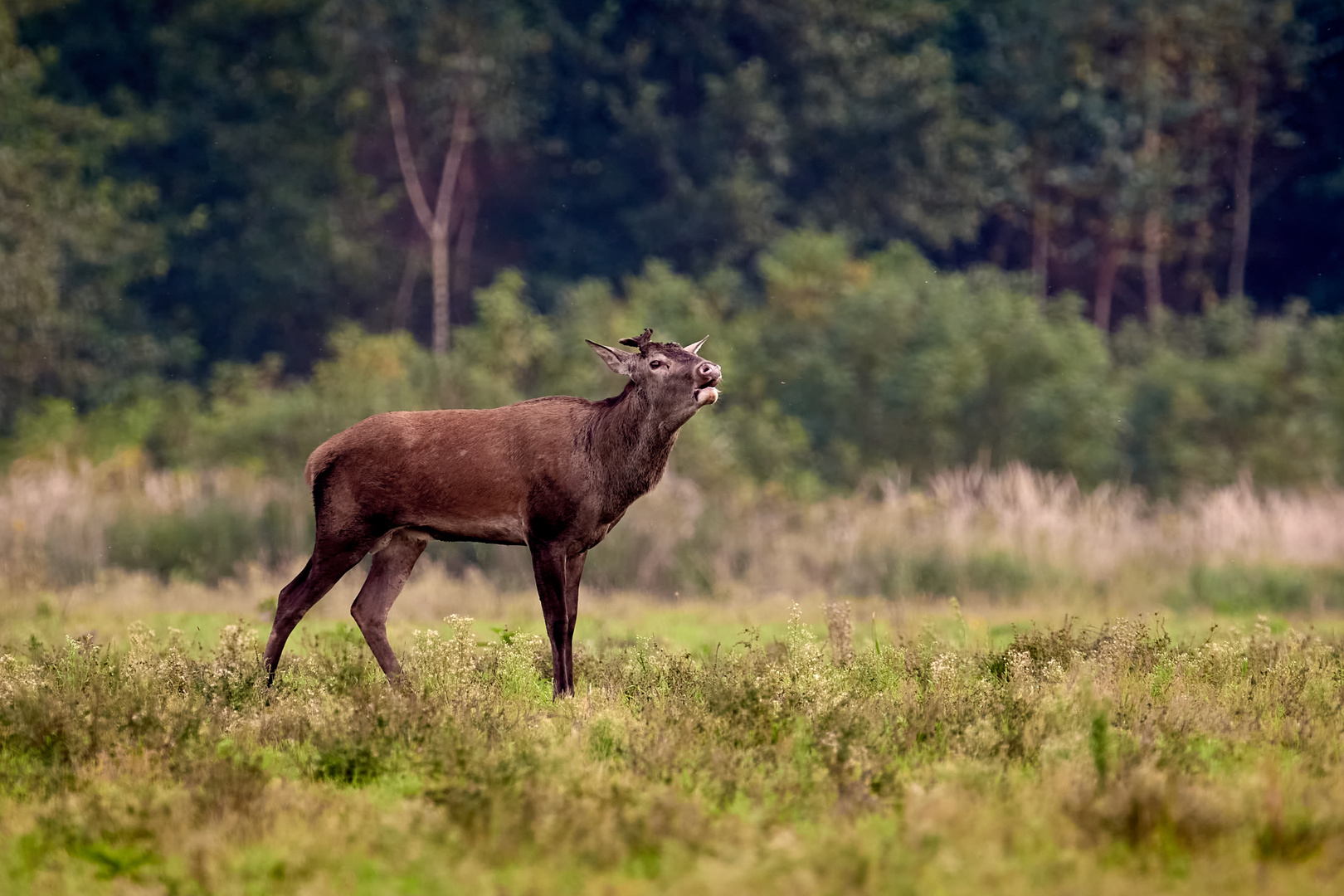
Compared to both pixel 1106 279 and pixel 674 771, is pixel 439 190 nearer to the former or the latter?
pixel 1106 279

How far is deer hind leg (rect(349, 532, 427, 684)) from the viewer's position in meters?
11.4

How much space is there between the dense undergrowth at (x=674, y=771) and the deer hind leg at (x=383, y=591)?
17 cm

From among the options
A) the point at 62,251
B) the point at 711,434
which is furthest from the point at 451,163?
the point at 711,434

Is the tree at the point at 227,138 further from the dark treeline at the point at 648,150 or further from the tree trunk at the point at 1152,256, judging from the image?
the tree trunk at the point at 1152,256

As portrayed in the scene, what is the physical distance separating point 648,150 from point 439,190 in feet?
18.1

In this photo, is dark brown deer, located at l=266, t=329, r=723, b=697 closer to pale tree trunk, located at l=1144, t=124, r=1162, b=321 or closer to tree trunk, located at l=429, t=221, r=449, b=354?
tree trunk, located at l=429, t=221, r=449, b=354

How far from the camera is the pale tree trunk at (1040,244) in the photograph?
4693cm

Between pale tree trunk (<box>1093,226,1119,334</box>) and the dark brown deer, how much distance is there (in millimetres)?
37837

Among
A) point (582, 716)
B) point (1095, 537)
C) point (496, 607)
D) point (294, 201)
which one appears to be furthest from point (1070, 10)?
point (582, 716)

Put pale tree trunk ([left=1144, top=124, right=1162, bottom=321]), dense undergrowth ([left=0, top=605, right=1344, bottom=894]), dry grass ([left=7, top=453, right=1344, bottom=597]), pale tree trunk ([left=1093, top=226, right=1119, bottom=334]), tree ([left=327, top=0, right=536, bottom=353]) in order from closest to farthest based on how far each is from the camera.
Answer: dense undergrowth ([left=0, top=605, right=1344, bottom=894])
dry grass ([left=7, top=453, right=1344, bottom=597])
tree ([left=327, top=0, right=536, bottom=353])
pale tree trunk ([left=1144, top=124, right=1162, bottom=321])
pale tree trunk ([left=1093, top=226, right=1119, bottom=334])

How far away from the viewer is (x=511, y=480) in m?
10.9

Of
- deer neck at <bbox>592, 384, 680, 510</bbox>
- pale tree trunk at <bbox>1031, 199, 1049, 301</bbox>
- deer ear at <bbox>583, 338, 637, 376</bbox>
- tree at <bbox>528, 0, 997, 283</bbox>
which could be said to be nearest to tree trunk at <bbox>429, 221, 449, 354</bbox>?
tree at <bbox>528, 0, 997, 283</bbox>

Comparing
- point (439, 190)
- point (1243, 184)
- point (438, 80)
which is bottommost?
point (439, 190)

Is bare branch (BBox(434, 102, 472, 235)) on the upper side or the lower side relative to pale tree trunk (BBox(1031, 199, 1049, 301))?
upper
